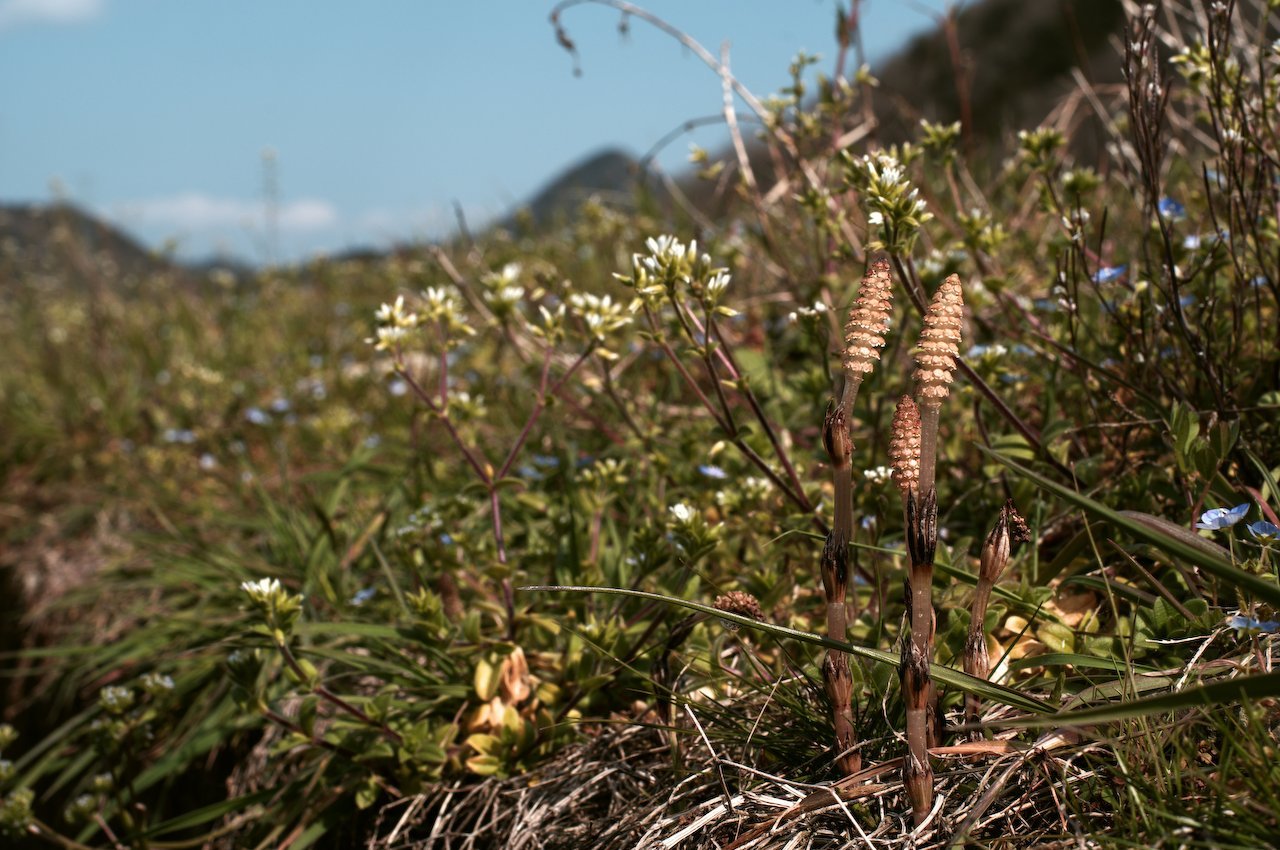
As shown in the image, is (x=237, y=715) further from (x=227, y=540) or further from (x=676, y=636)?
(x=676, y=636)

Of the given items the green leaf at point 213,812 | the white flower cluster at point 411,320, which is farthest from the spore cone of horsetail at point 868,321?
the green leaf at point 213,812

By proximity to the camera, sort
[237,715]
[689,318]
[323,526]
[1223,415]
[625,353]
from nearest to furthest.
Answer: [1223,415], [689,318], [237,715], [323,526], [625,353]

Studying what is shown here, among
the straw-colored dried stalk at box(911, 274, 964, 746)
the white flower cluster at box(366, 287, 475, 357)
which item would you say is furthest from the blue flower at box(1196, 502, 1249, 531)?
the white flower cluster at box(366, 287, 475, 357)

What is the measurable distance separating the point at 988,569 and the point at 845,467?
21 cm

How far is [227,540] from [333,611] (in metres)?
0.93

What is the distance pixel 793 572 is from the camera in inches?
77.2

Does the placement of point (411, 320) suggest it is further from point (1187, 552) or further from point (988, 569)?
point (1187, 552)

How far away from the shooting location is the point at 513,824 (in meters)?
1.73

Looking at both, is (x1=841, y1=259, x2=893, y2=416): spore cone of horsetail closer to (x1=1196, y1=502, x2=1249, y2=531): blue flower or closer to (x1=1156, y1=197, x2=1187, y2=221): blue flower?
(x1=1196, y1=502, x2=1249, y2=531): blue flower

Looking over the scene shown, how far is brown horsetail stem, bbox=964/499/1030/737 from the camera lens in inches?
44.8

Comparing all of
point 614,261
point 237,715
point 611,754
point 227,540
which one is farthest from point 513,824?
point 614,261

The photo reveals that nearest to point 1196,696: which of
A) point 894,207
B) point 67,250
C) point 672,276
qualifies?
point 894,207

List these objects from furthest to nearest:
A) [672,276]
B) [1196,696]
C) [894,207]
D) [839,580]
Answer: [672,276] < [894,207] < [839,580] < [1196,696]

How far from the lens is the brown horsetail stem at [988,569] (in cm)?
114
